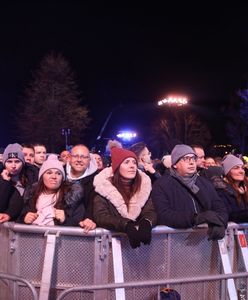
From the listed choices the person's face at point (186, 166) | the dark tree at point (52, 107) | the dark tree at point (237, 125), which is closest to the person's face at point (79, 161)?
the person's face at point (186, 166)

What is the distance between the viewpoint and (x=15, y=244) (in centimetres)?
422

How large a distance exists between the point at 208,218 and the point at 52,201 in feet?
5.15

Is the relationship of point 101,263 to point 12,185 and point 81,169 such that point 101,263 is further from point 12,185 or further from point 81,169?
point 12,185

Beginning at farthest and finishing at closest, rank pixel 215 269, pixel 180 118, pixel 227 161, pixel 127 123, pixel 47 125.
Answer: pixel 127 123, pixel 180 118, pixel 47 125, pixel 227 161, pixel 215 269

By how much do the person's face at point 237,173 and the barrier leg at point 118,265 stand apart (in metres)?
2.02

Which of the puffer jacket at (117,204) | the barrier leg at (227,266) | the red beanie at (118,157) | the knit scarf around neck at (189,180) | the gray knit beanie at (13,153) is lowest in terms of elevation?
the barrier leg at (227,266)

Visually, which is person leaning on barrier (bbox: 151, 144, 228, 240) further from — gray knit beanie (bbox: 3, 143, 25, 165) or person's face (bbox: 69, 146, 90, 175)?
gray knit beanie (bbox: 3, 143, 25, 165)

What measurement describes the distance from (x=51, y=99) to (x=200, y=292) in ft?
124

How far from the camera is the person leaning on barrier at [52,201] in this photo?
4.48m

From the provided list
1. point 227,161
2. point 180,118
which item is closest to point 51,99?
point 180,118

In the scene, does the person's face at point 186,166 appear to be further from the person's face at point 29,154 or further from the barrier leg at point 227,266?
the person's face at point 29,154

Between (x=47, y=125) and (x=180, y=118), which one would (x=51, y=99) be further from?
(x=180, y=118)

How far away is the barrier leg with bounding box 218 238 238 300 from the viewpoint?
4.25 m

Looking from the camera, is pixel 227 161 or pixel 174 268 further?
pixel 227 161
